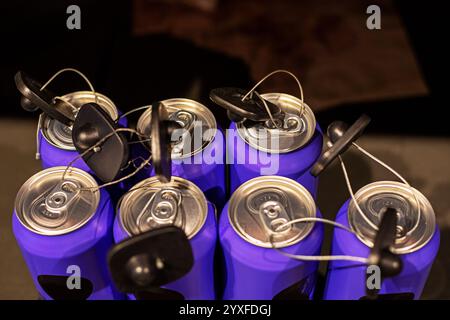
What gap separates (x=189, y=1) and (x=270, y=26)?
16.1 inches

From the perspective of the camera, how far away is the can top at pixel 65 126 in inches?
44.3

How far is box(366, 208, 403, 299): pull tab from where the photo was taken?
833 millimetres

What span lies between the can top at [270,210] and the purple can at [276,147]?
0.12 ft

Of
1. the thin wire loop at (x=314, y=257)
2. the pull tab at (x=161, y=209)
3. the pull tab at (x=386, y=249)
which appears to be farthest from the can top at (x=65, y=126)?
the pull tab at (x=386, y=249)

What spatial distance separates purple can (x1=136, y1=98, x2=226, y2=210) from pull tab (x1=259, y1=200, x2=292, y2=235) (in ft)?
0.46

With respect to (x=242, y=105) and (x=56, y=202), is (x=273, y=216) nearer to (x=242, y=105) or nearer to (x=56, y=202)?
(x=242, y=105)

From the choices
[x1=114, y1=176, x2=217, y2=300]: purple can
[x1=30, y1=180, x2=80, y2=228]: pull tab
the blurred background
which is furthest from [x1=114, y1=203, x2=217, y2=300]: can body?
the blurred background

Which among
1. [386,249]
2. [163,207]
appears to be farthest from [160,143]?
[386,249]

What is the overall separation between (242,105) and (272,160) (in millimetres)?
121

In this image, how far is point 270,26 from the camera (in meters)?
2.51

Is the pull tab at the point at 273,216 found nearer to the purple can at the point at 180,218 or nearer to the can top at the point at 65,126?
the purple can at the point at 180,218

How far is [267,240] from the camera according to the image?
96 cm
